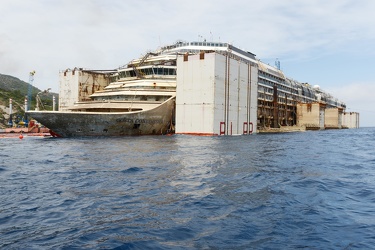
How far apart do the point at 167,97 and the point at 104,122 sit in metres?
13.3

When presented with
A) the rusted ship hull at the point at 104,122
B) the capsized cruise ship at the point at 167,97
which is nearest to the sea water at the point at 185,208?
the rusted ship hull at the point at 104,122

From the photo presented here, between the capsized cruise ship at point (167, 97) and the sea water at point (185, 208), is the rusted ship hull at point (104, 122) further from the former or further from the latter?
the sea water at point (185, 208)

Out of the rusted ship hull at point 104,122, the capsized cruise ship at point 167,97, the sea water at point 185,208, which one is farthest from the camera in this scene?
the capsized cruise ship at point 167,97

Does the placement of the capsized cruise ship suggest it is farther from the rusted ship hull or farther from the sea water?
the sea water

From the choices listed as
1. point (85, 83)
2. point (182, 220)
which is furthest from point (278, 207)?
point (85, 83)

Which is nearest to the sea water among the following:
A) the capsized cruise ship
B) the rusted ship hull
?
the rusted ship hull

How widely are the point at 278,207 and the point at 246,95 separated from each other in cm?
5172

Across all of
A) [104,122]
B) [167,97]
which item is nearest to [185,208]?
[104,122]

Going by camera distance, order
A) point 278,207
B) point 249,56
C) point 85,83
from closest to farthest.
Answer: point 278,207 → point 85,83 → point 249,56

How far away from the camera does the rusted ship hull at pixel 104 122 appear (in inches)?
1686

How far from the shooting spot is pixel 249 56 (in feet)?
259

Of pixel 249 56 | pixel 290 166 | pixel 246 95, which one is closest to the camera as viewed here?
pixel 290 166

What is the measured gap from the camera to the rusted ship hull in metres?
42.8

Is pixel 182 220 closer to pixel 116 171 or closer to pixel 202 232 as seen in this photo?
pixel 202 232
